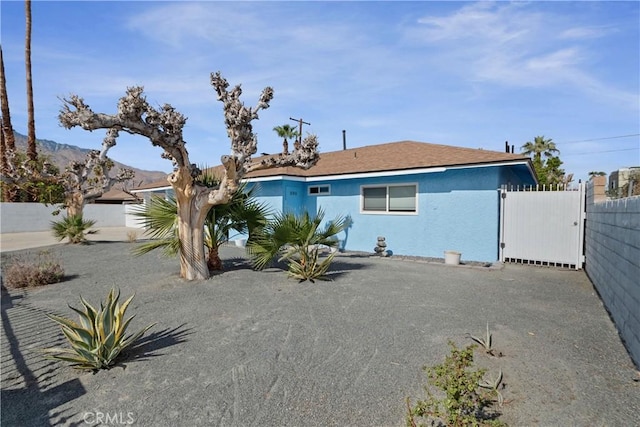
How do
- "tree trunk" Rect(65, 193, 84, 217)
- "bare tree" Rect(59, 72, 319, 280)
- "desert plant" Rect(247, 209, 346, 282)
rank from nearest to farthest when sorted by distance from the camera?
1. "bare tree" Rect(59, 72, 319, 280)
2. "desert plant" Rect(247, 209, 346, 282)
3. "tree trunk" Rect(65, 193, 84, 217)

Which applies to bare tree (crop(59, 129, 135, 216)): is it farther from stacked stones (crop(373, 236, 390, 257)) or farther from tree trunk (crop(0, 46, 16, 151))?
stacked stones (crop(373, 236, 390, 257))

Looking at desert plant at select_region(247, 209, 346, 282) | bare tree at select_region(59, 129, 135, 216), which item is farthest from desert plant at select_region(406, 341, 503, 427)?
bare tree at select_region(59, 129, 135, 216)

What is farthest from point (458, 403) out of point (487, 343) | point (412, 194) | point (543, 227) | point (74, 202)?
point (74, 202)

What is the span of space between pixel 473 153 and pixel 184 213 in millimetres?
9394

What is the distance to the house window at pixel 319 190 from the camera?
13961mm

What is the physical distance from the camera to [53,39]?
9.25 meters

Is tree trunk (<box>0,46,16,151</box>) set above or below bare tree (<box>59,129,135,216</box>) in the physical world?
above

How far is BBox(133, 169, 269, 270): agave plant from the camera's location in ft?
25.5

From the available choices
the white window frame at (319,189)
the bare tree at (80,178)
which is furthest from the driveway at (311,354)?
the bare tree at (80,178)

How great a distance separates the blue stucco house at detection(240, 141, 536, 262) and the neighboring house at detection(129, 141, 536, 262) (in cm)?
3

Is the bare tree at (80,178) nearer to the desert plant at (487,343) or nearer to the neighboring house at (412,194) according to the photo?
the neighboring house at (412,194)

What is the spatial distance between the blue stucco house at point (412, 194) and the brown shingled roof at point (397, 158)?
0.03 meters

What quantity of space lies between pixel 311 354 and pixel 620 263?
15.3 ft

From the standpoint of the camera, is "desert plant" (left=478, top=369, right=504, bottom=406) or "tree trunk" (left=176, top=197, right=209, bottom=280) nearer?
"desert plant" (left=478, top=369, right=504, bottom=406)
